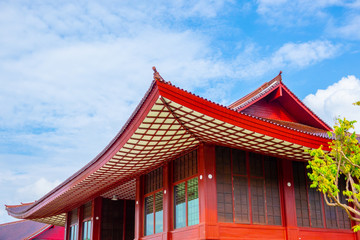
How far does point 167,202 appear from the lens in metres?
13.5

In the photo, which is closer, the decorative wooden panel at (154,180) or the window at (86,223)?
the decorative wooden panel at (154,180)

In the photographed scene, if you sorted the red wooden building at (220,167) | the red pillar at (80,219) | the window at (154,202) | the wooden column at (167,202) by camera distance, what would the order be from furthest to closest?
the red pillar at (80,219) < the window at (154,202) < the wooden column at (167,202) < the red wooden building at (220,167)

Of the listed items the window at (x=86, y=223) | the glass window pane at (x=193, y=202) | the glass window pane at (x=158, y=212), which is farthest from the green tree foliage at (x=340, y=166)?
the window at (x=86, y=223)

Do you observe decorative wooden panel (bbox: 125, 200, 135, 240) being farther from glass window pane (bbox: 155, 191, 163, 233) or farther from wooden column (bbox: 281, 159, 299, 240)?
wooden column (bbox: 281, 159, 299, 240)

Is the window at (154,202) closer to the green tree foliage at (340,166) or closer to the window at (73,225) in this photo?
the green tree foliage at (340,166)

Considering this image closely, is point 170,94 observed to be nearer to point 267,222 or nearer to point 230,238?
point 230,238

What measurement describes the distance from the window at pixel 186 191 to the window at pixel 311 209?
10.8ft

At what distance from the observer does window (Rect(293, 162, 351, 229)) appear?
42.7ft

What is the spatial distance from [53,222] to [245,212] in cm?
1850

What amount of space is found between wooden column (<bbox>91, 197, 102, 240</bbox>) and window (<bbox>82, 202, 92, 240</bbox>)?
836 mm

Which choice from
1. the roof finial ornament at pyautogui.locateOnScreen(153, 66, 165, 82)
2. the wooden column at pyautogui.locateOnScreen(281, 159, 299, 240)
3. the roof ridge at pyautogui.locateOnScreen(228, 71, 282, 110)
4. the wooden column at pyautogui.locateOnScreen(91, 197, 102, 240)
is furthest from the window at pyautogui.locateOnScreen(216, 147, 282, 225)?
the wooden column at pyautogui.locateOnScreen(91, 197, 102, 240)

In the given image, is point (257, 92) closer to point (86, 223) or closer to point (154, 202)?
point (154, 202)

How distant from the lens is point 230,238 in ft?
37.8

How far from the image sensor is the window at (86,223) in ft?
68.6
